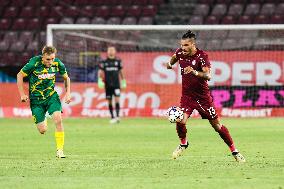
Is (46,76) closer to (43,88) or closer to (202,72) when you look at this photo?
(43,88)

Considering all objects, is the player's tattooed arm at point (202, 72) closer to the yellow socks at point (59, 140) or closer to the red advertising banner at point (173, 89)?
the yellow socks at point (59, 140)

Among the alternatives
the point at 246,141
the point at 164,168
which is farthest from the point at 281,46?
the point at 164,168

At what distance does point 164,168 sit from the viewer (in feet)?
38.8

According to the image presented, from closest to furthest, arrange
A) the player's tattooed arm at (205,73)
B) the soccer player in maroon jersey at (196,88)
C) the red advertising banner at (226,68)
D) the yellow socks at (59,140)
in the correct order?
the player's tattooed arm at (205,73)
the soccer player in maroon jersey at (196,88)
the yellow socks at (59,140)
the red advertising banner at (226,68)

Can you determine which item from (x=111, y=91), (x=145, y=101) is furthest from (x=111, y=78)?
(x=145, y=101)

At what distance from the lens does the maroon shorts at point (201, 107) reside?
13180mm

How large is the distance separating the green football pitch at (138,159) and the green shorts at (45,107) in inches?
24.6

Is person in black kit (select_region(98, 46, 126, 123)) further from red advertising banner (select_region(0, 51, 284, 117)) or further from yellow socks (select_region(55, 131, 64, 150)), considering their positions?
yellow socks (select_region(55, 131, 64, 150))

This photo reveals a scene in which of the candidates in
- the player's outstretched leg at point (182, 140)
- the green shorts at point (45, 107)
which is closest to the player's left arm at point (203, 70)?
the player's outstretched leg at point (182, 140)

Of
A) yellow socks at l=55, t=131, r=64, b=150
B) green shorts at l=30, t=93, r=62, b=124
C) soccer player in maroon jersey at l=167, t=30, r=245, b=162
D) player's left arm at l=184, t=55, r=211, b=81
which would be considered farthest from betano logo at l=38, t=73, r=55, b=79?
player's left arm at l=184, t=55, r=211, b=81

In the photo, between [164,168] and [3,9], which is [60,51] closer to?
[3,9]

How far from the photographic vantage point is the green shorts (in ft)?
46.4

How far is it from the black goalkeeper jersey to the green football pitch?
107 inches

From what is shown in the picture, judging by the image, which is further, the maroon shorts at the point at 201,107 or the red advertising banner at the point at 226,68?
the red advertising banner at the point at 226,68
